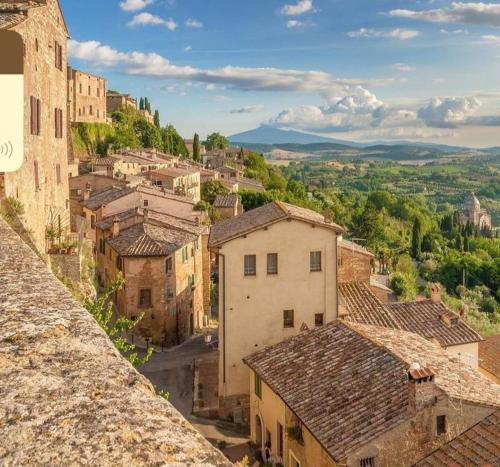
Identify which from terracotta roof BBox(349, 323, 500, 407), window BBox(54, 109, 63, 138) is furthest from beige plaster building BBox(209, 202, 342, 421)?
window BBox(54, 109, 63, 138)

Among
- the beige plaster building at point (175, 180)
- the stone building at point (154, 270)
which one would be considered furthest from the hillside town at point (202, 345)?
the beige plaster building at point (175, 180)

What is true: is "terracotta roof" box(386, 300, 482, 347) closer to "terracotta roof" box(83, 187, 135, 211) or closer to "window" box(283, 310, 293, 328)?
"window" box(283, 310, 293, 328)

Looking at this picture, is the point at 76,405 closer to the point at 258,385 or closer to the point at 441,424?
the point at 441,424

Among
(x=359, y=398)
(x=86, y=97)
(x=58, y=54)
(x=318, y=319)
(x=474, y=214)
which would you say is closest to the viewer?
(x=359, y=398)

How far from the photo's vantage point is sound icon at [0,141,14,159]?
1152 centimetres

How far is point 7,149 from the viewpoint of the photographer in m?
11.8

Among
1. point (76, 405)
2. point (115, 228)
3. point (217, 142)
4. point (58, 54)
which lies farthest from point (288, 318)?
point (217, 142)

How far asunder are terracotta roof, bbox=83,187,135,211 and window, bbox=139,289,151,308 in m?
10.0

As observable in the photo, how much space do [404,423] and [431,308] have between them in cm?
1421

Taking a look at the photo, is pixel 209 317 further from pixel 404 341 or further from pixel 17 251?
pixel 17 251

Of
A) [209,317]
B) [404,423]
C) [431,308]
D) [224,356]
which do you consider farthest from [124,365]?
[209,317]

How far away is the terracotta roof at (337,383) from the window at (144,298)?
460 inches

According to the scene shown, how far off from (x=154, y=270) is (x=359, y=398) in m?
17.3

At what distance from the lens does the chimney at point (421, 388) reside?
45.5ft
